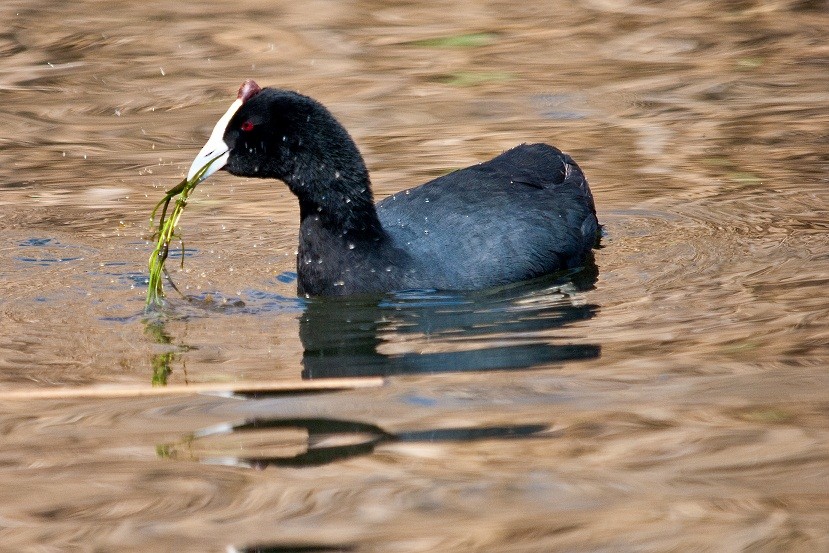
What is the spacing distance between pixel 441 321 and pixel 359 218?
647mm

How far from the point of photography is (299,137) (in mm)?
→ 5570

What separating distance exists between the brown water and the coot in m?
0.14

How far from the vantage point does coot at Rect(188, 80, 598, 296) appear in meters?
5.55

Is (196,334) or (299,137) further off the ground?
(299,137)

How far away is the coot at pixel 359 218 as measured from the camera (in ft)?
18.2

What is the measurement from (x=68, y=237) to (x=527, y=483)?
12.5 feet

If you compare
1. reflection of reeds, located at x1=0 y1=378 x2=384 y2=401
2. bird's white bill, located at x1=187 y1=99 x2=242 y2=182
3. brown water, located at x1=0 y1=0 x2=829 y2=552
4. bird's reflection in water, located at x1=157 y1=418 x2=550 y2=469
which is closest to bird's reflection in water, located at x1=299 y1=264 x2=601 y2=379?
brown water, located at x1=0 y1=0 x2=829 y2=552

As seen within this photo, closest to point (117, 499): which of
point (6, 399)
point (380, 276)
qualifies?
point (6, 399)

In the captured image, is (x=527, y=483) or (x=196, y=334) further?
(x=196, y=334)

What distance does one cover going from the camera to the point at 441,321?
17.4 feet

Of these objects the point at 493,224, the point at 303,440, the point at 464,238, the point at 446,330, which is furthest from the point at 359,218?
the point at 303,440

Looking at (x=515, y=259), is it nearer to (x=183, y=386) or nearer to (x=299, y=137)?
(x=299, y=137)

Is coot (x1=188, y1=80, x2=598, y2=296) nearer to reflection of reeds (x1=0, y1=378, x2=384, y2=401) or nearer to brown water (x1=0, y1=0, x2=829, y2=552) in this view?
brown water (x1=0, y1=0, x2=829, y2=552)

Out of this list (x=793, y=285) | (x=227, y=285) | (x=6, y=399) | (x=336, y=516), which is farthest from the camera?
(x=227, y=285)
